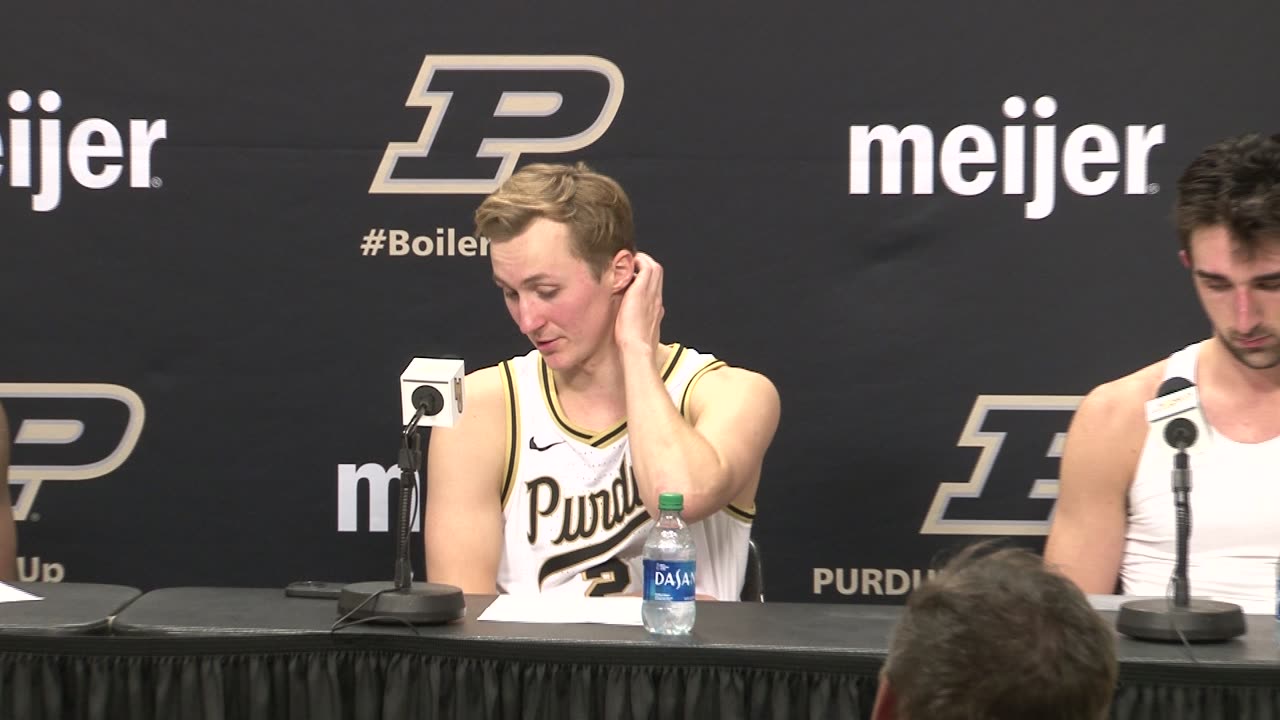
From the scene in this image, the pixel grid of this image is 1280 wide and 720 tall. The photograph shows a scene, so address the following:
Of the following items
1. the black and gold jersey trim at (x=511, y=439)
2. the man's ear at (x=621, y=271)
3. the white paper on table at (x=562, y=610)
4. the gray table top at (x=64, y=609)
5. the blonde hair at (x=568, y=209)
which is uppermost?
the blonde hair at (x=568, y=209)

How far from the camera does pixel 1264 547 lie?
8.34 feet

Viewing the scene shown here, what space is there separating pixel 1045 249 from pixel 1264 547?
2.78ft

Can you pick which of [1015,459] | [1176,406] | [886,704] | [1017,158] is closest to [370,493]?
[1015,459]

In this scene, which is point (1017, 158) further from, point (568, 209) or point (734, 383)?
point (568, 209)

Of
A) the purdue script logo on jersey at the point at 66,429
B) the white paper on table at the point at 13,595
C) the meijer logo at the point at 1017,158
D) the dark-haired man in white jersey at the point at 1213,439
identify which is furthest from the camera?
the purdue script logo on jersey at the point at 66,429

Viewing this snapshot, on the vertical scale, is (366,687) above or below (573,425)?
below

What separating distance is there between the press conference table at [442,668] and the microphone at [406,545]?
3cm

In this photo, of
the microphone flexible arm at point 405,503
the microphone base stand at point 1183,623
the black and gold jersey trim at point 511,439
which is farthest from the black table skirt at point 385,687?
the black and gold jersey trim at point 511,439

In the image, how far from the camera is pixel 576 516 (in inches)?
107

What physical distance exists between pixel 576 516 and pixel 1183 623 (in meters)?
1.06

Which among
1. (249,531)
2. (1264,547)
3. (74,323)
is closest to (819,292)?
(1264,547)

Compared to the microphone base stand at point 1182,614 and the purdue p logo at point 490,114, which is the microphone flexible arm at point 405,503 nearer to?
the microphone base stand at point 1182,614

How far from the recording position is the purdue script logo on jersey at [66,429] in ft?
10.8

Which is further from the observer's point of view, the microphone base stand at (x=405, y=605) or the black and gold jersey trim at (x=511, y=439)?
the black and gold jersey trim at (x=511, y=439)
